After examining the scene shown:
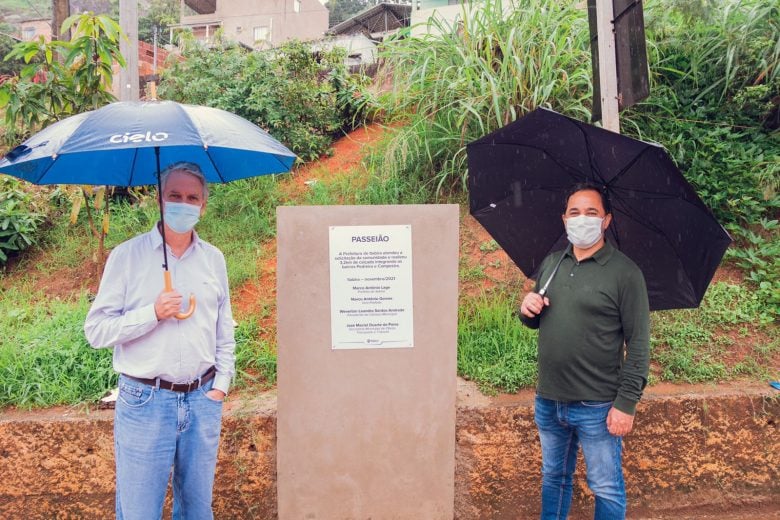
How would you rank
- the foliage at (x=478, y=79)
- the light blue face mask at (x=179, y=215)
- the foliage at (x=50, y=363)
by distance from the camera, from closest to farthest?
the light blue face mask at (x=179, y=215) < the foliage at (x=50, y=363) < the foliage at (x=478, y=79)

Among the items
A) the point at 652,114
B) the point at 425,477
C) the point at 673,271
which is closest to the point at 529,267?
the point at 673,271

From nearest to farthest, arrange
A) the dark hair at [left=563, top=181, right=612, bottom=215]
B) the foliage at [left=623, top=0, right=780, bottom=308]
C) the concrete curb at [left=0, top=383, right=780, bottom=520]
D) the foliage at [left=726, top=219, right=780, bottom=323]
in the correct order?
the dark hair at [left=563, top=181, right=612, bottom=215] → the concrete curb at [left=0, top=383, right=780, bottom=520] → the foliage at [left=726, top=219, right=780, bottom=323] → the foliage at [left=623, top=0, right=780, bottom=308]

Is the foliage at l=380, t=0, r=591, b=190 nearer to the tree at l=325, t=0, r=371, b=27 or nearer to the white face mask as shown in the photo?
the white face mask

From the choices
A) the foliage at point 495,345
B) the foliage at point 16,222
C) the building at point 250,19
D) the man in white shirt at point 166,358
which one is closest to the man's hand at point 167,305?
the man in white shirt at point 166,358

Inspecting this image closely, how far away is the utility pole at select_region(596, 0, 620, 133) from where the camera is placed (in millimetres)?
3273

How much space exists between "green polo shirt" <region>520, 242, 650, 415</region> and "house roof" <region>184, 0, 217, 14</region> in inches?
1254

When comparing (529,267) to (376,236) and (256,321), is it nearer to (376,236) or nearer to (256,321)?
(376,236)

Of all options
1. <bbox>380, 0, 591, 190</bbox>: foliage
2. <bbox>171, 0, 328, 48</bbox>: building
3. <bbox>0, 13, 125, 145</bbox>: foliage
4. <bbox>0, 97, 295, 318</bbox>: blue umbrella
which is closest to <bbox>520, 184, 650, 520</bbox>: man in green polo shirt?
<bbox>0, 97, 295, 318</bbox>: blue umbrella

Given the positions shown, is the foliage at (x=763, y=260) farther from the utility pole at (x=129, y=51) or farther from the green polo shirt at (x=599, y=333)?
the utility pole at (x=129, y=51)

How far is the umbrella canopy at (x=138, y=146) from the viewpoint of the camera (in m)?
2.22

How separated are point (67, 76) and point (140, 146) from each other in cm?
288

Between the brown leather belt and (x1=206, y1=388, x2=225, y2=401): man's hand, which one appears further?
(x1=206, y1=388, x2=225, y2=401): man's hand

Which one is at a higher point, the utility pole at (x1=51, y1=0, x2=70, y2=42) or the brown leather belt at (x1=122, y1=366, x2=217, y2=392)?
the utility pole at (x1=51, y1=0, x2=70, y2=42)

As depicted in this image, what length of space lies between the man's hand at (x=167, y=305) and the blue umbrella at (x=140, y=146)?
8 centimetres
